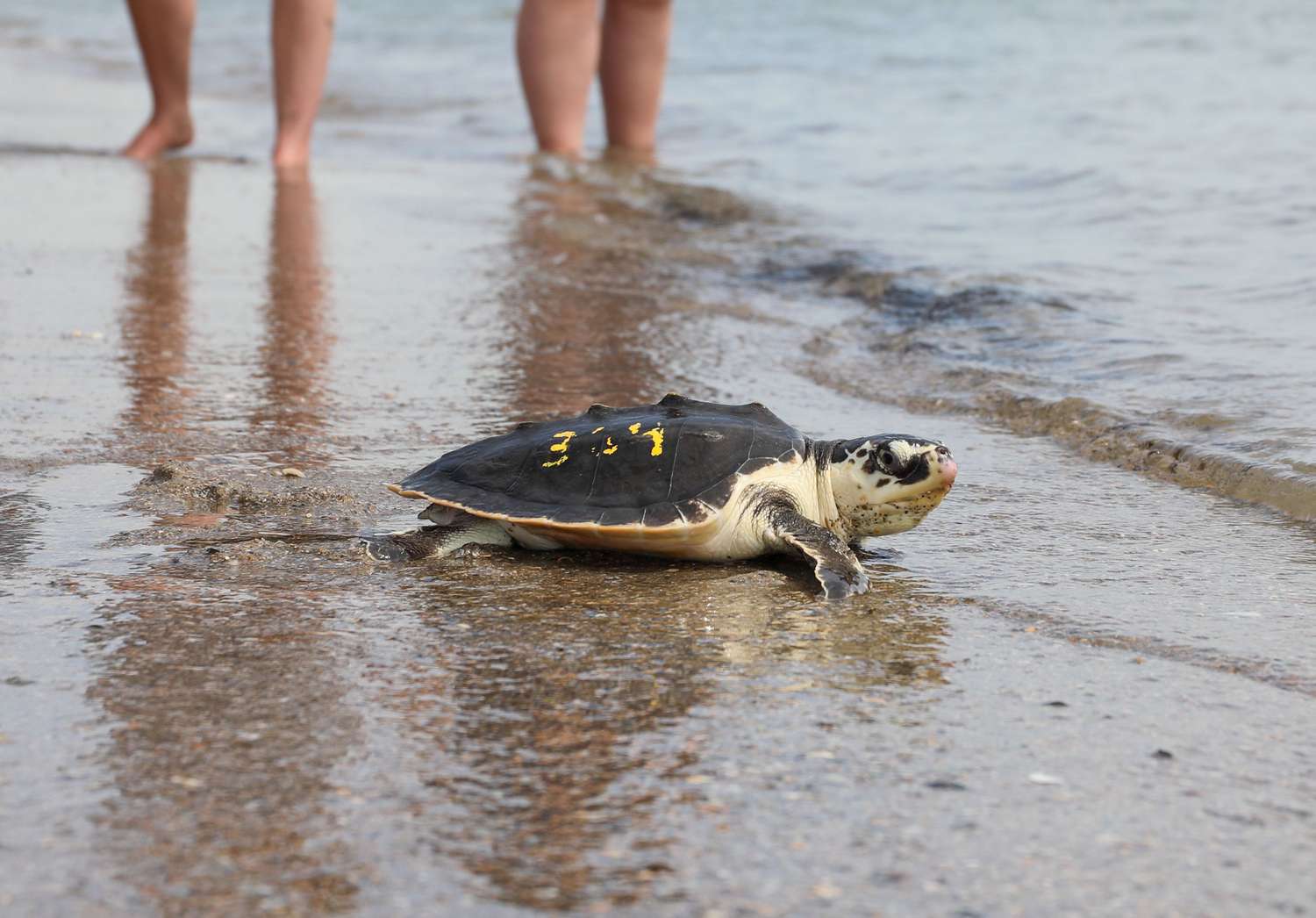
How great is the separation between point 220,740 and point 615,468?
107cm

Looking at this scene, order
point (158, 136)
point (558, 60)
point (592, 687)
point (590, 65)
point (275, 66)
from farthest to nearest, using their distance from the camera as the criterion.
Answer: point (590, 65) → point (558, 60) → point (158, 136) → point (275, 66) → point (592, 687)

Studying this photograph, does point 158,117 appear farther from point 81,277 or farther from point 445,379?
point 445,379

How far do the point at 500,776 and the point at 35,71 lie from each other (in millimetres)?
13167

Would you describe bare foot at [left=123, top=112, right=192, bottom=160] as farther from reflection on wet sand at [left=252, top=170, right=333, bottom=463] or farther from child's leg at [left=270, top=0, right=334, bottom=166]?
reflection on wet sand at [left=252, top=170, right=333, bottom=463]

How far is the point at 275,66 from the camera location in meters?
7.60

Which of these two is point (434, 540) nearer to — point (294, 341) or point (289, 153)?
point (294, 341)

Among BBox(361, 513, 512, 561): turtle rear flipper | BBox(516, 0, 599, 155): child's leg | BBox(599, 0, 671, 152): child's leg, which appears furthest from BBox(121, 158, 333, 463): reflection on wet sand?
BBox(599, 0, 671, 152): child's leg

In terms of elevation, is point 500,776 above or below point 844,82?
below

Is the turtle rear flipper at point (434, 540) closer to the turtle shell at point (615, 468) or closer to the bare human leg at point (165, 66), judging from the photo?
the turtle shell at point (615, 468)

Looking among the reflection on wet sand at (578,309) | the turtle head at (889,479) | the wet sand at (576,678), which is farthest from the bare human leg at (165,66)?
the turtle head at (889,479)

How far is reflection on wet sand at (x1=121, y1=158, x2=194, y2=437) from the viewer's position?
3740 millimetres

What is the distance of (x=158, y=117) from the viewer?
7980 millimetres

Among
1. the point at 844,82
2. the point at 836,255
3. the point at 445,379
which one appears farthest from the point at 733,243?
the point at 844,82

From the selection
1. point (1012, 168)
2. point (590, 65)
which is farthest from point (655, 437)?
point (1012, 168)
